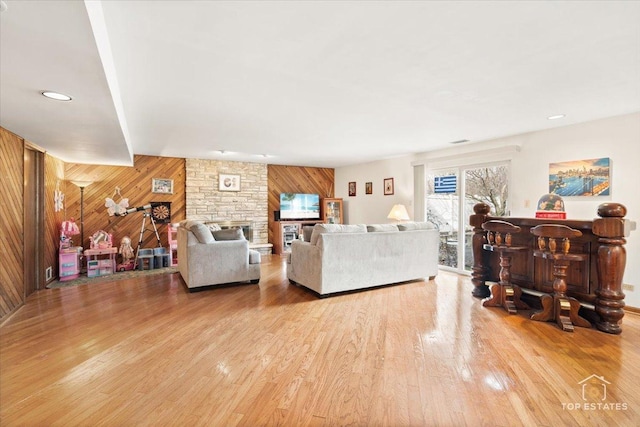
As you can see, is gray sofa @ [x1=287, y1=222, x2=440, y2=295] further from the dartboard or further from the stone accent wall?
the dartboard

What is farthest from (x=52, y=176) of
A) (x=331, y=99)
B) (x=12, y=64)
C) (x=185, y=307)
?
(x=331, y=99)

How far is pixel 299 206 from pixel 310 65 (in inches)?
238

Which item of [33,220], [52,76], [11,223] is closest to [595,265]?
[52,76]

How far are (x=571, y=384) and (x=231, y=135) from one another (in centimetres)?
477

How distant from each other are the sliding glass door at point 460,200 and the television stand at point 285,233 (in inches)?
135

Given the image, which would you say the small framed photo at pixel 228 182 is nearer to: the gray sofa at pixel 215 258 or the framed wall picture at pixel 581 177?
the gray sofa at pixel 215 258

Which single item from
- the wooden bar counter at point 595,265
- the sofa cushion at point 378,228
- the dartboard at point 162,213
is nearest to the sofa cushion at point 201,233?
the sofa cushion at point 378,228

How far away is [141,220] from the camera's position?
662cm

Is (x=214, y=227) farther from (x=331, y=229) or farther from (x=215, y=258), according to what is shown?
(x=331, y=229)

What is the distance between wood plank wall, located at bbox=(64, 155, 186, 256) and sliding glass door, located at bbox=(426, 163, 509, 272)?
560 cm

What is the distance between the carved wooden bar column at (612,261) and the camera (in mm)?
2871

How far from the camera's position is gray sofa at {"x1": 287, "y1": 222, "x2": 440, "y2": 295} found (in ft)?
13.4

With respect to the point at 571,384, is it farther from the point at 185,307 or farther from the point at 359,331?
the point at 185,307

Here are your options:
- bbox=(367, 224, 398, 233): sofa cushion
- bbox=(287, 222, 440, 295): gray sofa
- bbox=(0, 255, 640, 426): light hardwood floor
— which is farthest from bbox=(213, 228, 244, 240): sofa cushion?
bbox=(367, 224, 398, 233): sofa cushion
